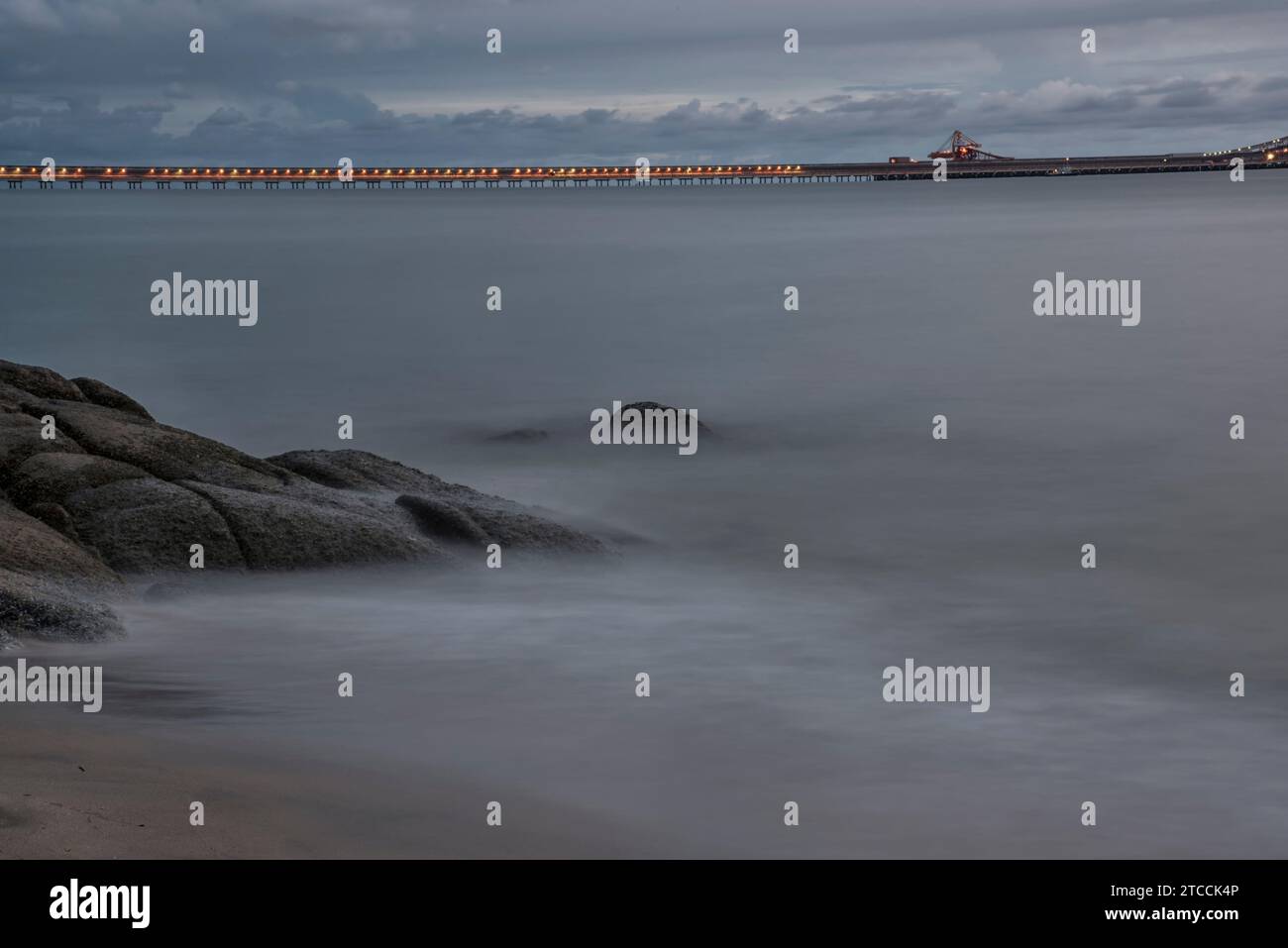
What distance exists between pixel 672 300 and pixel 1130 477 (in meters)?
21.4

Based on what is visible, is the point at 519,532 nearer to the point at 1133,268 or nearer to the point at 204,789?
the point at 204,789

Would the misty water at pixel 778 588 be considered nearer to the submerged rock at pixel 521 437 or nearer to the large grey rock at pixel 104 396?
the submerged rock at pixel 521 437

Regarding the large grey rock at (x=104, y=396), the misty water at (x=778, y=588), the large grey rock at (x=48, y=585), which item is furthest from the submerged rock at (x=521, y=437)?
the large grey rock at (x=48, y=585)

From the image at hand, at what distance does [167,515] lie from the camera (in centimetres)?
948

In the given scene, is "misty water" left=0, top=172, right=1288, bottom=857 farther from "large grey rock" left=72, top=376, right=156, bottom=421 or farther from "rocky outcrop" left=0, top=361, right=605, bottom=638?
"large grey rock" left=72, top=376, right=156, bottom=421

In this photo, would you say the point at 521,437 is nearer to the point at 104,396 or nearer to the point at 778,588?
the point at 104,396

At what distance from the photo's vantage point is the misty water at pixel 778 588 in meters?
7.09

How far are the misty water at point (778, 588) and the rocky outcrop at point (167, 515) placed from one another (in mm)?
300

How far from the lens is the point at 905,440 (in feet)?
59.2

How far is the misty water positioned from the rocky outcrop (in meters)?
0.30

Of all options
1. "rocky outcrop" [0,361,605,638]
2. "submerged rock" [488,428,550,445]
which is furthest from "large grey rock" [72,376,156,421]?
"submerged rock" [488,428,550,445]

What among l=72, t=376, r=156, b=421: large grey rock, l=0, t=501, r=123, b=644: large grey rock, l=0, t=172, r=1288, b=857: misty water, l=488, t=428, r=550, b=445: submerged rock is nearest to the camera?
l=0, t=172, r=1288, b=857: misty water

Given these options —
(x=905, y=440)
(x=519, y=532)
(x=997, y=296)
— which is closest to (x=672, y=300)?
(x=997, y=296)

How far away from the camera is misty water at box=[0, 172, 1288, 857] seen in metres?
7.09
